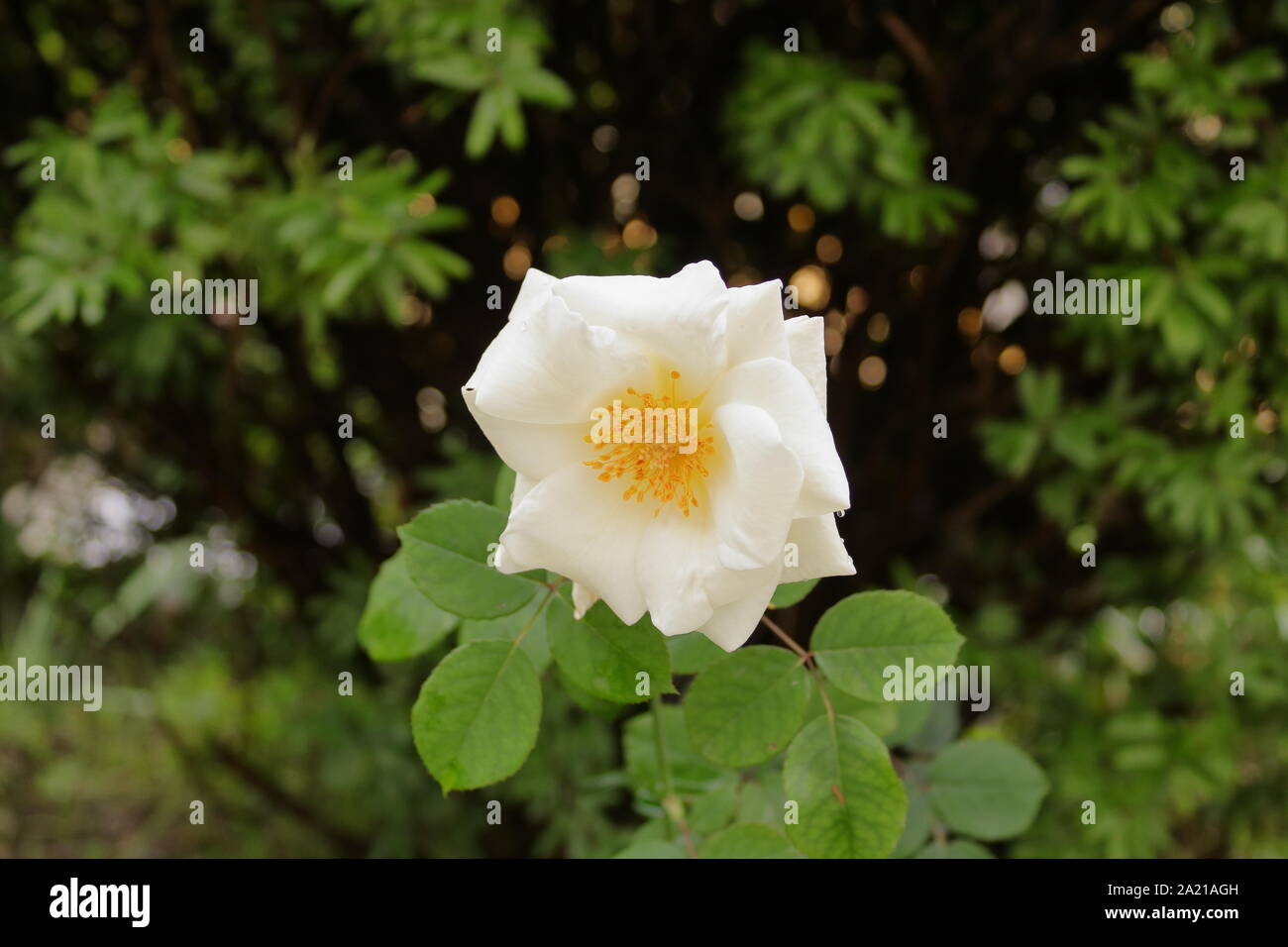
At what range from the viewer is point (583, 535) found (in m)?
0.58

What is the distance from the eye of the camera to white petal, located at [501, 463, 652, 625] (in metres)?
0.56

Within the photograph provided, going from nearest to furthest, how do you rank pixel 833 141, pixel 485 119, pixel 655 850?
pixel 655 850 < pixel 485 119 < pixel 833 141

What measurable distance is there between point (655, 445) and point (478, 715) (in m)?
0.20

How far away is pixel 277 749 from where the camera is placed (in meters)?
2.50

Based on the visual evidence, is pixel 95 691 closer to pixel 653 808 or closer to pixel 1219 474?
pixel 653 808

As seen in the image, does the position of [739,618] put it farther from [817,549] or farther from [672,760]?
[672,760]

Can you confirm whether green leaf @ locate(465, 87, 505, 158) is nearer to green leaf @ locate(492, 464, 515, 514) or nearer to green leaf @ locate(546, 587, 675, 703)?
green leaf @ locate(492, 464, 515, 514)

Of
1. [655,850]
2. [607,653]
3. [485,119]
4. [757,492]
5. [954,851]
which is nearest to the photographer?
[757,492]

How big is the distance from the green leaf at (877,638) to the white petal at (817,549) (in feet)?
0.31

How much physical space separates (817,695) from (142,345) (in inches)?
58.6

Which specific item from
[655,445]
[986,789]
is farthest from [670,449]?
[986,789]

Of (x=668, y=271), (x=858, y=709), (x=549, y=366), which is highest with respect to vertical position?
(x=668, y=271)

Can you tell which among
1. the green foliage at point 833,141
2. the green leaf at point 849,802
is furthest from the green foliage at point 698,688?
the green foliage at point 833,141
